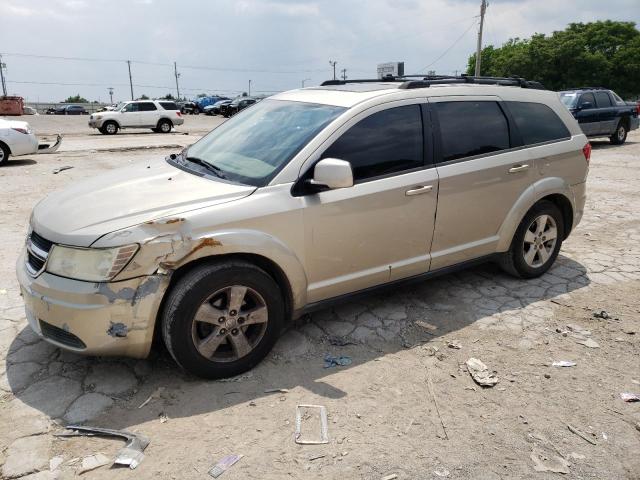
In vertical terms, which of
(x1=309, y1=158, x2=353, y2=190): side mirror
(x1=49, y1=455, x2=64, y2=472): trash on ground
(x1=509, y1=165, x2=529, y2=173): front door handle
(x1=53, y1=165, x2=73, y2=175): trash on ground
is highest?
(x1=309, y1=158, x2=353, y2=190): side mirror

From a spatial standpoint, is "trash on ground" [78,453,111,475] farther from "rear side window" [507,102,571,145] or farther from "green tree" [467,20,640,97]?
"green tree" [467,20,640,97]

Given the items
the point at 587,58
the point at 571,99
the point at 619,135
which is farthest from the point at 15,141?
the point at 587,58

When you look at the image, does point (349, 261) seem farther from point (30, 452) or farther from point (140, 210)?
point (30, 452)

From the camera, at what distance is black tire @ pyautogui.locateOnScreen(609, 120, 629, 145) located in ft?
54.2

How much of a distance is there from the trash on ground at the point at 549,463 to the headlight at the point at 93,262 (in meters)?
2.41

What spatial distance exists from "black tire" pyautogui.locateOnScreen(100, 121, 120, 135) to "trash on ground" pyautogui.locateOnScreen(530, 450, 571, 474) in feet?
84.3

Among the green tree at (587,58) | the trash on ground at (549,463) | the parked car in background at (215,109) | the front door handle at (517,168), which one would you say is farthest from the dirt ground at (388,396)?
the green tree at (587,58)

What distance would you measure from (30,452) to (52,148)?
1149 cm

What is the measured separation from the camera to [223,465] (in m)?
2.50

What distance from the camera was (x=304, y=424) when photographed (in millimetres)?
2818

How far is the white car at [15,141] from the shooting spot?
11.5 metres

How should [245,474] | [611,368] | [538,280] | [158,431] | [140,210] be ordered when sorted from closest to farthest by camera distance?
[245,474] → [158,431] → [140,210] → [611,368] → [538,280]

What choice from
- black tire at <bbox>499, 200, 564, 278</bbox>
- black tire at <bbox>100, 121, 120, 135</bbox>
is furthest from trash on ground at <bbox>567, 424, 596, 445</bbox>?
black tire at <bbox>100, 121, 120, 135</bbox>

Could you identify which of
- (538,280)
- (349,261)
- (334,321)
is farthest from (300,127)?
(538,280)
